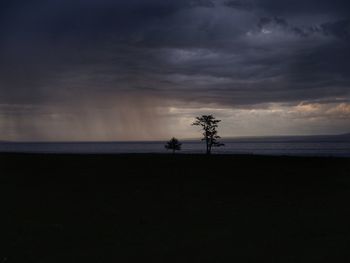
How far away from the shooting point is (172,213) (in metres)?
19.4

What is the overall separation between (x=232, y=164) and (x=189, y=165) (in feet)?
11.6

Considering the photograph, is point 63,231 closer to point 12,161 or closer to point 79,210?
point 79,210

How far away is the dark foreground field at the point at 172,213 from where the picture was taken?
13.7 m

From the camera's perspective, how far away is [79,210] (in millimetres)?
19703

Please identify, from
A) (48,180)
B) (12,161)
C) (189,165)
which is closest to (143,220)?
(48,180)

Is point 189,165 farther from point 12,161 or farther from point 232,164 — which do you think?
point 12,161

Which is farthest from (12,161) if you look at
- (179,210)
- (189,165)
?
(179,210)

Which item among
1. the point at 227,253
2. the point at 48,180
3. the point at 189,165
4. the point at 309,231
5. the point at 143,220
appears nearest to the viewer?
the point at 227,253

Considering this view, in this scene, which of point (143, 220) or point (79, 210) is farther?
point (79, 210)

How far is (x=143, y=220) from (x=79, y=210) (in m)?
3.29

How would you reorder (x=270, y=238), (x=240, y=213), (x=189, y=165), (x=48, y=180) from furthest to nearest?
(x=189, y=165), (x=48, y=180), (x=240, y=213), (x=270, y=238)

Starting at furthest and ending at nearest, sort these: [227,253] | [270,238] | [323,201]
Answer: [323,201] < [270,238] < [227,253]

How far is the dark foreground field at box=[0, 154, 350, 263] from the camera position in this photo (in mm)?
13727

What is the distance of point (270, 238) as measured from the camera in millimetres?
15227
